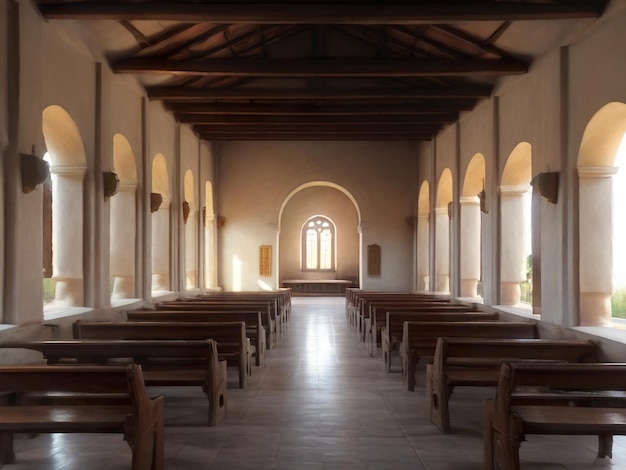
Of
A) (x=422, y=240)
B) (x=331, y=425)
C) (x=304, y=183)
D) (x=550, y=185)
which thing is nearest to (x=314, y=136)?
(x=304, y=183)

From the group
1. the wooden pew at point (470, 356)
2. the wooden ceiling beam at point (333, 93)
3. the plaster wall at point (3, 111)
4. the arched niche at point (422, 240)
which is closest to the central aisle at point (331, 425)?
the wooden pew at point (470, 356)

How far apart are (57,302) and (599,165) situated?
6939 mm

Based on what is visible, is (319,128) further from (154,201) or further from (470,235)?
(154,201)

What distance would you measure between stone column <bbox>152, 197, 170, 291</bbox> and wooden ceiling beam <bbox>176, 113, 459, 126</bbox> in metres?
1.96

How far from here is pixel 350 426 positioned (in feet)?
19.0

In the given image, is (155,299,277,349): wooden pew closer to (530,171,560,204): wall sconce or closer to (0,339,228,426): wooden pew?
(0,339,228,426): wooden pew

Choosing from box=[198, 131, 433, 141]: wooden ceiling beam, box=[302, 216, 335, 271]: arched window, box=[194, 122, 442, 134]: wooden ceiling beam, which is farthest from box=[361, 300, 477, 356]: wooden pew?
box=[302, 216, 335, 271]: arched window

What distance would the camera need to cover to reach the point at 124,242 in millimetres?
11133

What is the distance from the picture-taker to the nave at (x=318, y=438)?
15.6 ft

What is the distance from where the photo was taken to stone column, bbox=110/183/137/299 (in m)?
11.1

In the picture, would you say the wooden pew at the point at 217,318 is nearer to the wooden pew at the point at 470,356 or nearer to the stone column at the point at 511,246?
the wooden pew at the point at 470,356

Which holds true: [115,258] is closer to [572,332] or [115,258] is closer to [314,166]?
[572,332]

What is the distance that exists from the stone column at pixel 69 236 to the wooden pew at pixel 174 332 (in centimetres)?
140

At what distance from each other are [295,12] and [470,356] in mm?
4125
